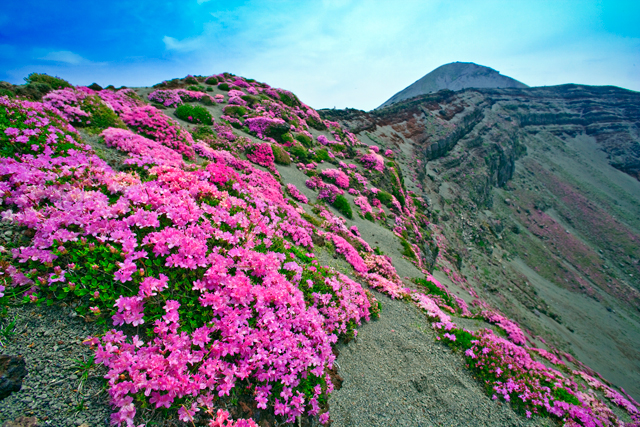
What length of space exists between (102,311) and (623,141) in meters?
168

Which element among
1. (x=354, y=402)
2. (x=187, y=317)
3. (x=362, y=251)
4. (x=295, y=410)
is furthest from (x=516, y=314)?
(x=187, y=317)

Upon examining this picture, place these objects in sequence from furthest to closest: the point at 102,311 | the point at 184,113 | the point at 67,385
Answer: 1. the point at 184,113
2. the point at 102,311
3. the point at 67,385

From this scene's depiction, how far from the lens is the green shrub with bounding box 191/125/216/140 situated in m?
16.7

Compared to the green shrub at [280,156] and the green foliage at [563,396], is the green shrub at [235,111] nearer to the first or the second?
A: the green shrub at [280,156]

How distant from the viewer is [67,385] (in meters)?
2.88

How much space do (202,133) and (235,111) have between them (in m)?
8.01

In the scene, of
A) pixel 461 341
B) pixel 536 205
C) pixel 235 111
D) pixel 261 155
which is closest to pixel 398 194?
pixel 261 155

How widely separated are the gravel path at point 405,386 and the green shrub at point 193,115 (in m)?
19.9

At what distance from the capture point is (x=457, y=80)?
506ft

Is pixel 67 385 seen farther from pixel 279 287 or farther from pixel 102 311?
pixel 279 287

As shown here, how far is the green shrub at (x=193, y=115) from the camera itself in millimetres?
19031

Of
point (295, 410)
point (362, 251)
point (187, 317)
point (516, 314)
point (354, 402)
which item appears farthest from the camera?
point (516, 314)

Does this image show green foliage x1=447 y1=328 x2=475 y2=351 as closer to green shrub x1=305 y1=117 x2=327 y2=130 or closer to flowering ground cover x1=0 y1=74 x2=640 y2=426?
flowering ground cover x1=0 y1=74 x2=640 y2=426

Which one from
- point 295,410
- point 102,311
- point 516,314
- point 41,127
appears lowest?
point 516,314
